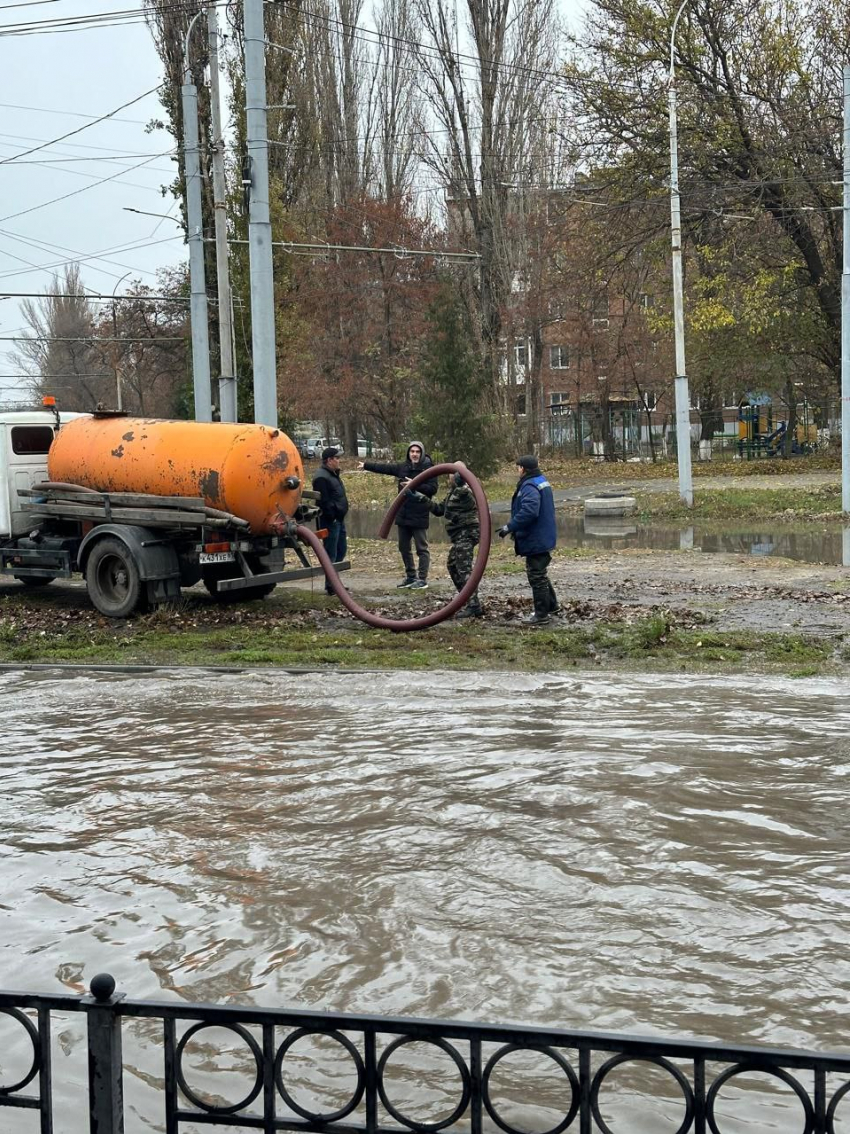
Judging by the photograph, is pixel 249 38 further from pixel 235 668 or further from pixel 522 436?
pixel 522 436

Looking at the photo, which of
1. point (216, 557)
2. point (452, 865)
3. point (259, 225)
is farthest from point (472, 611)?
point (452, 865)

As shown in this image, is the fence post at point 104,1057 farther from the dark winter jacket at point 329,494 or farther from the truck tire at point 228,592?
the dark winter jacket at point 329,494

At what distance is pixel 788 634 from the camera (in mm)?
12258

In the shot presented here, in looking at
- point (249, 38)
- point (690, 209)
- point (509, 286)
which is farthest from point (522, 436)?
point (249, 38)

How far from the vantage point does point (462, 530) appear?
14.1m

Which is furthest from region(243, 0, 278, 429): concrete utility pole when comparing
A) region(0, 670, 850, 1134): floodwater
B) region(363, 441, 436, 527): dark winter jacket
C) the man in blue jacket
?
region(0, 670, 850, 1134): floodwater

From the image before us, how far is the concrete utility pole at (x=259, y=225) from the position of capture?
16641 mm

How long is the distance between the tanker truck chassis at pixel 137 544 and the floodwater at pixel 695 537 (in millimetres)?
8465

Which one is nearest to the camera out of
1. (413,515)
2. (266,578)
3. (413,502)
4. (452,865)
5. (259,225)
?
(452,865)

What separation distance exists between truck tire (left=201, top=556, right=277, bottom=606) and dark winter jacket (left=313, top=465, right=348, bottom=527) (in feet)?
3.86

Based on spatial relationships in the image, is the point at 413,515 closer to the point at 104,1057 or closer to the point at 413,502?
the point at 413,502

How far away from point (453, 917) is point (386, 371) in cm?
4321

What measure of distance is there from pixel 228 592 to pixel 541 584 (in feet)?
14.4

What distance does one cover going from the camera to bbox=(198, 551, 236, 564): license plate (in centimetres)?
1390
